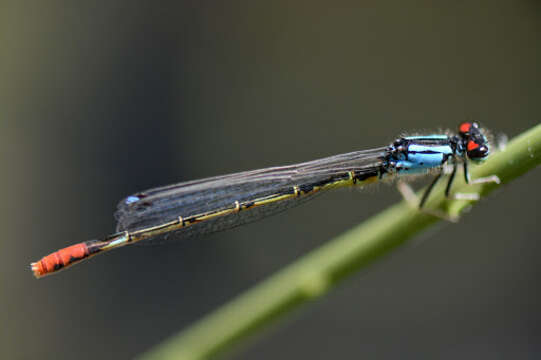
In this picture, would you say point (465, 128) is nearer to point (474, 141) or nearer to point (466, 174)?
point (474, 141)

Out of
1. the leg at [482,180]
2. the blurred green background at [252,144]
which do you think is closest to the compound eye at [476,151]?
the leg at [482,180]

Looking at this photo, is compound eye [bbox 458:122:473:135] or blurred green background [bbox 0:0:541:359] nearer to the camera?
compound eye [bbox 458:122:473:135]

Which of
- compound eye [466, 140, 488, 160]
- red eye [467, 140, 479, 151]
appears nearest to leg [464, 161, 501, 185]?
compound eye [466, 140, 488, 160]

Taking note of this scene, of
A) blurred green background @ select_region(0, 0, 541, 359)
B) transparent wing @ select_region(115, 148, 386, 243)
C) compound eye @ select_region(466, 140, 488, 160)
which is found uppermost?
blurred green background @ select_region(0, 0, 541, 359)

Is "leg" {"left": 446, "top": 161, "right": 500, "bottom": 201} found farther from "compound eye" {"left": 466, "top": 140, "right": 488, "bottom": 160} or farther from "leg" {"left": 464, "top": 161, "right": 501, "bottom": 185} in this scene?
"compound eye" {"left": 466, "top": 140, "right": 488, "bottom": 160}

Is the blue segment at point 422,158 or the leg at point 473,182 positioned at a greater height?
the blue segment at point 422,158

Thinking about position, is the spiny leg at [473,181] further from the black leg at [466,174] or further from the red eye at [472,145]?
the red eye at [472,145]

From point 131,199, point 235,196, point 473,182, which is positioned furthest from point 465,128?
point 131,199
